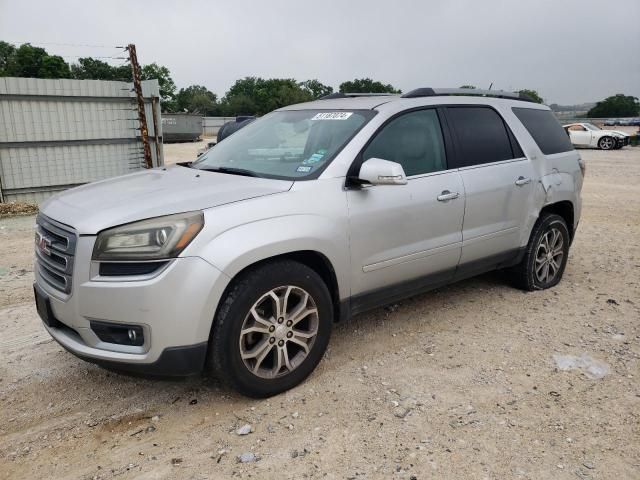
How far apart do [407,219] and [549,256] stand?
2136mm

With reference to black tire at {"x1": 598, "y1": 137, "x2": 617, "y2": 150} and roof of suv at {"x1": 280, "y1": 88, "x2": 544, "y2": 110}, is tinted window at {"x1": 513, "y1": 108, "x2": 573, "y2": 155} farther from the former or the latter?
black tire at {"x1": 598, "y1": 137, "x2": 617, "y2": 150}

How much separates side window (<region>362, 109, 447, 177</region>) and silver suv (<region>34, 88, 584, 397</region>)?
0.01 metres

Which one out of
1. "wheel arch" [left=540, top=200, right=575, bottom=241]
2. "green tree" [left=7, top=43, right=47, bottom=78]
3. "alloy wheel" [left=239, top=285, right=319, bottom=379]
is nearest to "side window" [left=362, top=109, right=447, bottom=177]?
"alloy wheel" [left=239, top=285, right=319, bottom=379]

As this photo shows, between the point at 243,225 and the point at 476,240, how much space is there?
6.81ft

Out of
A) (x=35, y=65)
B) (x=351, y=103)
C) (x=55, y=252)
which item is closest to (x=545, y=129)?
(x=351, y=103)

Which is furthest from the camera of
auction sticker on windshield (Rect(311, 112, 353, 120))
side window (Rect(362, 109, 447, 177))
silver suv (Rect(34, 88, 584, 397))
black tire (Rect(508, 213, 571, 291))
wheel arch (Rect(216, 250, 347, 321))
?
black tire (Rect(508, 213, 571, 291))

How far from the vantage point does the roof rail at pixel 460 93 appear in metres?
4.03

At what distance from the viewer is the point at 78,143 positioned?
10.5 metres

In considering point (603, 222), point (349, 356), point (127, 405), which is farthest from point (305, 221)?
point (603, 222)

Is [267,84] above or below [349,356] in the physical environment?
above

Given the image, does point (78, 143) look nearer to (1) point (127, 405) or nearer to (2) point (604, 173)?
(1) point (127, 405)

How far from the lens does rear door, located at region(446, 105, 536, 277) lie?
4.06 m

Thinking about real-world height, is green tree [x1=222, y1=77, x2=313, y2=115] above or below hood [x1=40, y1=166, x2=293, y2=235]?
above

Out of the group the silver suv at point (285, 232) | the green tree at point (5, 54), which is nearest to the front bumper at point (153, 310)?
the silver suv at point (285, 232)
